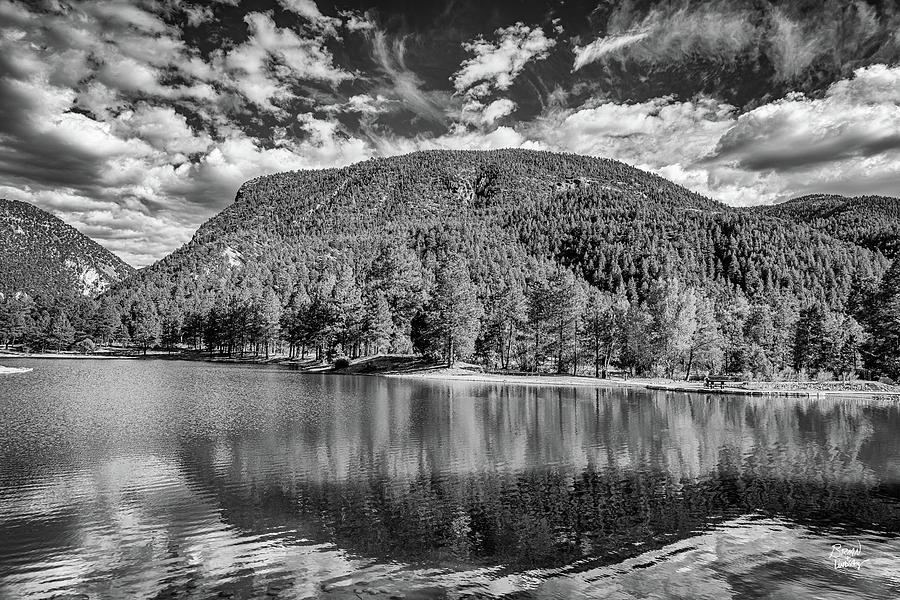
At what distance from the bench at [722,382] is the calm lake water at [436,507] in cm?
3535

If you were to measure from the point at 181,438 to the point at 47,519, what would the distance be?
1635 centimetres

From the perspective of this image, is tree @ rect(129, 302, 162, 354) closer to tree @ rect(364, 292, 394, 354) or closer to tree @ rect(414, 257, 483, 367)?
tree @ rect(364, 292, 394, 354)

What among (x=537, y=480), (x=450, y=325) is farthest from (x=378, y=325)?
(x=537, y=480)

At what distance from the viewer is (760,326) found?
98.0m

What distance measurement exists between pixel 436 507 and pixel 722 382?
72424mm

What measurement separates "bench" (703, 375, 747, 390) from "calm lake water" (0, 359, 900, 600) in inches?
1392

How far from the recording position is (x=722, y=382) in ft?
272

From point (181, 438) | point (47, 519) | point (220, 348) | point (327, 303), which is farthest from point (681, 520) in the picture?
point (220, 348)

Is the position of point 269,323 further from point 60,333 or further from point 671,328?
point 671,328

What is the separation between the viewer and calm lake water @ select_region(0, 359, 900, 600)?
16.8 meters

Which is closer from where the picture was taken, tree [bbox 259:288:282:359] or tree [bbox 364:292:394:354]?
tree [bbox 364:292:394:354]

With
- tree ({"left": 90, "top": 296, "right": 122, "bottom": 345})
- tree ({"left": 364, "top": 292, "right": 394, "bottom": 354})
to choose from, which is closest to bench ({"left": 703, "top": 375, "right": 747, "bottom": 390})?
tree ({"left": 364, "top": 292, "right": 394, "bottom": 354})

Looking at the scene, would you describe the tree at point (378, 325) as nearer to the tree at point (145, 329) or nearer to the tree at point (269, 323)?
the tree at point (269, 323)

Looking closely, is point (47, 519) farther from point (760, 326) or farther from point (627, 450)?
point (760, 326)
